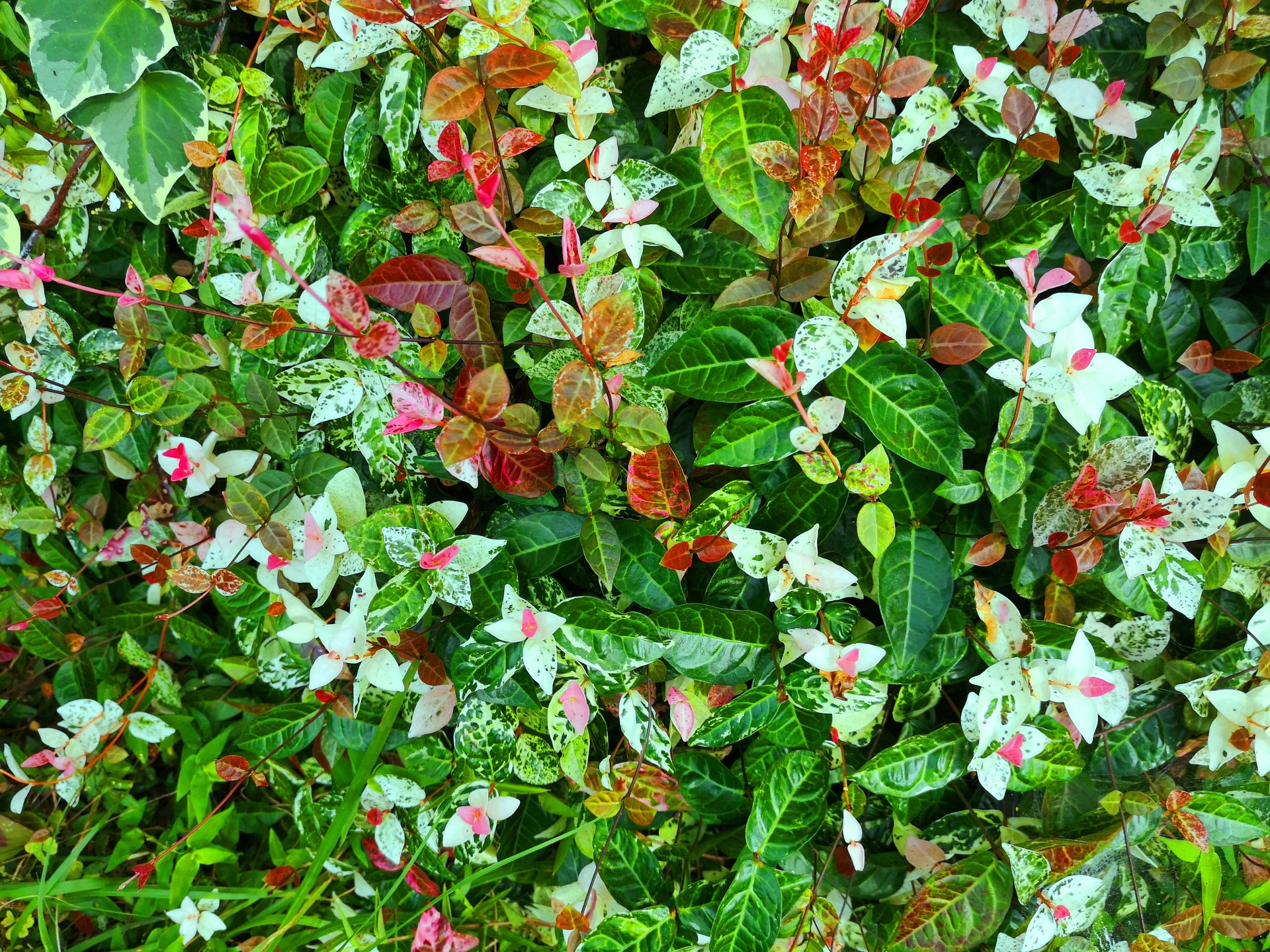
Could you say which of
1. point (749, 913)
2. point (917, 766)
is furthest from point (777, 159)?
point (749, 913)

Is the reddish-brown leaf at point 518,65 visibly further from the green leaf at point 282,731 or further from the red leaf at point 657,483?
the green leaf at point 282,731

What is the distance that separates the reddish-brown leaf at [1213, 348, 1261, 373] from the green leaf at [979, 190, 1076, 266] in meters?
0.24

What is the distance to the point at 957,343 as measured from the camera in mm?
799

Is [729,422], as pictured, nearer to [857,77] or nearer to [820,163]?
[820,163]

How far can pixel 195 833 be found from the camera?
1.17 metres

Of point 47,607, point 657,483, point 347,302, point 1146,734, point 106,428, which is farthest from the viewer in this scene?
point 47,607

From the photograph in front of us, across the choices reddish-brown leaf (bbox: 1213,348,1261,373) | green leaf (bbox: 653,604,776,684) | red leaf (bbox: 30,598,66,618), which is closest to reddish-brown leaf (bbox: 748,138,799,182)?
green leaf (bbox: 653,604,776,684)

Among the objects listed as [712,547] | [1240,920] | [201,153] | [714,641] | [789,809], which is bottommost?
[1240,920]

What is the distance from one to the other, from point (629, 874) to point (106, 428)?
0.89 m

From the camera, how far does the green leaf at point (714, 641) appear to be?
85 cm

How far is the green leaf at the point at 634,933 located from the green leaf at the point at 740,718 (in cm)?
22

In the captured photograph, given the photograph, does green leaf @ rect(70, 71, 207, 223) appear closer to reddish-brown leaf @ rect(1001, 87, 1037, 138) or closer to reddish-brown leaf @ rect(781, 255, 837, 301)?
reddish-brown leaf @ rect(781, 255, 837, 301)

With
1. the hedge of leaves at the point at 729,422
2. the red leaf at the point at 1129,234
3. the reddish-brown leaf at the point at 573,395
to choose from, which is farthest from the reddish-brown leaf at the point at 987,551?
the reddish-brown leaf at the point at 573,395

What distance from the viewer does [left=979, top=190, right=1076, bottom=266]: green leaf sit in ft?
2.86
